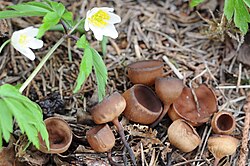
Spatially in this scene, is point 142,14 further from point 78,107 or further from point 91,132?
point 91,132

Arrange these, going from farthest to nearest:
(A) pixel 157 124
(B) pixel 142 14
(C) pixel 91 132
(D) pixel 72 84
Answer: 1. (B) pixel 142 14
2. (D) pixel 72 84
3. (A) pixel 157 124
4. (C) pixel 91 132

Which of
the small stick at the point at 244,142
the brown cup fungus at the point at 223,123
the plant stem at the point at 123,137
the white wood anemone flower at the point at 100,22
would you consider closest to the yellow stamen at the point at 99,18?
the white wood anemone flower at the point at 100,22

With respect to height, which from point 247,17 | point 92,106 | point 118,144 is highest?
point 247,17

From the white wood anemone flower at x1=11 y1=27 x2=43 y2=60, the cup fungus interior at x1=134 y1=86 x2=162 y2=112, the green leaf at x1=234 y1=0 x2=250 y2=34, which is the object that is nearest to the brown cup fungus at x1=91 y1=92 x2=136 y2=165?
the cup fungus interior at x1=134 y1=86 x2=162 y2=112

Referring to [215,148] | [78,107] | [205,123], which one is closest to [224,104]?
[205,123]

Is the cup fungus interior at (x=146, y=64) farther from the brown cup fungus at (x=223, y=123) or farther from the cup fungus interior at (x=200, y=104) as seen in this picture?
the brown cup fungus at (x=223, y=123)

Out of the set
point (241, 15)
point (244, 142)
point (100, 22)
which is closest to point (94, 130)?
point (100, 22)

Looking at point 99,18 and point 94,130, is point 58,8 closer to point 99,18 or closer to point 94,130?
point 99,18
